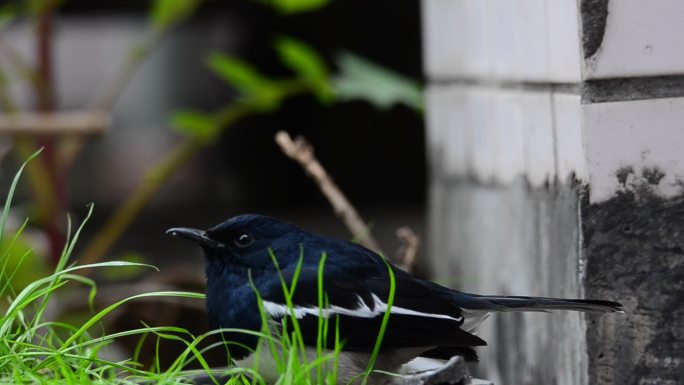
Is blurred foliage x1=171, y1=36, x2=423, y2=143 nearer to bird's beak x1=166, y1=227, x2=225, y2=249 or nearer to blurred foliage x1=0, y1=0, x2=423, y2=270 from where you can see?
blurred foliage x1=0, y1=0, x2=423, y2=270

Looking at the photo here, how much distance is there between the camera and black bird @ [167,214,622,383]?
2.21 m

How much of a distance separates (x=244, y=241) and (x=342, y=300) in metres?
0.32

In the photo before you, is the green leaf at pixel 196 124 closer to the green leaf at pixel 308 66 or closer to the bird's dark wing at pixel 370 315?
the green leaf at pixel 308 66

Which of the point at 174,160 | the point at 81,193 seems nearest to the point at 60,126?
the point at 174,160

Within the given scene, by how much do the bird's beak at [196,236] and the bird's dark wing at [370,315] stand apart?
0.74ft

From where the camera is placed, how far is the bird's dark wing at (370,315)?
7.22ft

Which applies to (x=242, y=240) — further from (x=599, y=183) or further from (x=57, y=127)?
(x=57, y=127)

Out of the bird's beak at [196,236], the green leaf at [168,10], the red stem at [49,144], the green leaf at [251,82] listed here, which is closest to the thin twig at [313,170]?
the green leaf at [251,82]

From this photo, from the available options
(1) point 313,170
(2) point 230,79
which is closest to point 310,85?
(2) point 230,79

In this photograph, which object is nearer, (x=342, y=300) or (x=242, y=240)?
(x=342, y=300)

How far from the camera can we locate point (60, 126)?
395 centimetres

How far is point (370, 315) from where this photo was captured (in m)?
2.21

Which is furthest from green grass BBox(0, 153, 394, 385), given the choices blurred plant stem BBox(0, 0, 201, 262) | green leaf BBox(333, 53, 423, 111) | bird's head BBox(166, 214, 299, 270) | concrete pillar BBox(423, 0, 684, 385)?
blurred plant stem BBox(0, 0, 201, 262)

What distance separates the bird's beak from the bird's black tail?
546 mm
